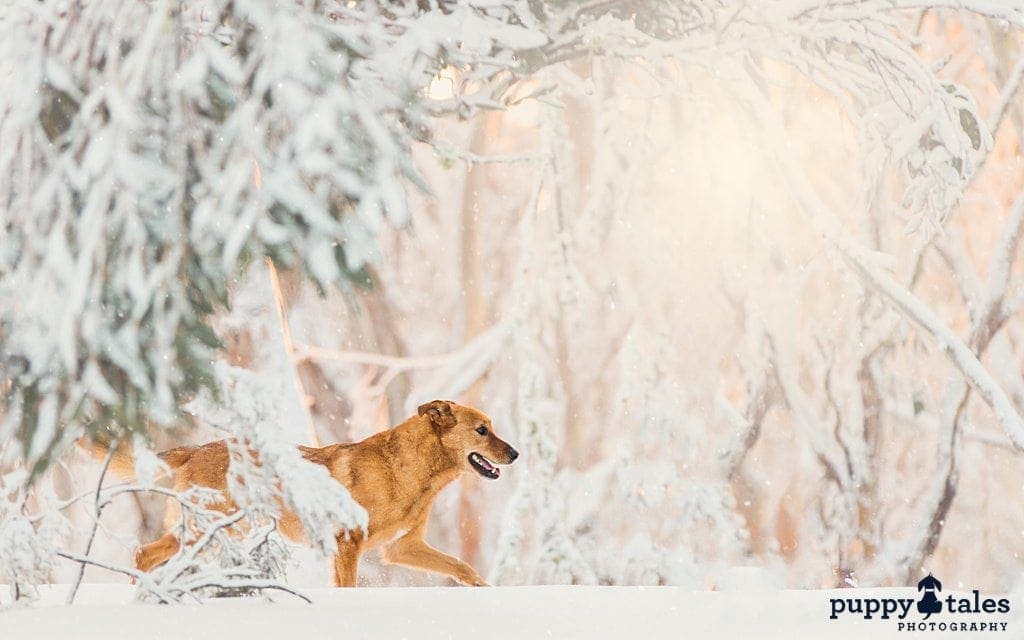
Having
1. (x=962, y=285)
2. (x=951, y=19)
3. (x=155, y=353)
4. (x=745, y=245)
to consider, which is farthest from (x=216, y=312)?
(x=951, y=19)

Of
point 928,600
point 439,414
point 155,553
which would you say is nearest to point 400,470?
point 439,414

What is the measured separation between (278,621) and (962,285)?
4.87 meters

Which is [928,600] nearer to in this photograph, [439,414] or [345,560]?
[439,414]

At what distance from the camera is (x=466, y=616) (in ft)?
13.2

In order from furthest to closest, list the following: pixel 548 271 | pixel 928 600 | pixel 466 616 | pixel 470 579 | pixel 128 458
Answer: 1. pixel 548 271
2. pixel 470 579
3. pixel 928 600
4. pixel 128 458
5. pixel 466 616

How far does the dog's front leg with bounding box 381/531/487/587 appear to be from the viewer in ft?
15.0

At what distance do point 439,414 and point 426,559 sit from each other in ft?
1.68

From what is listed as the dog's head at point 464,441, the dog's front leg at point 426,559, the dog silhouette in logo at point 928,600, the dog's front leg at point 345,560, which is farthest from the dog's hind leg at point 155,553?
the dog silhouette in logo at point 928,600

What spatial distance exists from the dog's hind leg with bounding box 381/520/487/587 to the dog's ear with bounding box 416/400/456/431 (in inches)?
14.0

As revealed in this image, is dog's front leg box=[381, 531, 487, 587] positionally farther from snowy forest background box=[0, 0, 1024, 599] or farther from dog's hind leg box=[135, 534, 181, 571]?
dog's hind leg box=[135, 534, 181, 571]

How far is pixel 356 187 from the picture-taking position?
389cm

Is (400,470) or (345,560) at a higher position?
(400,470)

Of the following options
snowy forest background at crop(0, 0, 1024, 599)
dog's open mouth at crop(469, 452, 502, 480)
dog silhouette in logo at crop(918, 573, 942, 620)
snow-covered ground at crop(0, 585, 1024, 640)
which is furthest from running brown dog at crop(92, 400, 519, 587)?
dog silhouette in logo at crop(918, 573, 942, 620)

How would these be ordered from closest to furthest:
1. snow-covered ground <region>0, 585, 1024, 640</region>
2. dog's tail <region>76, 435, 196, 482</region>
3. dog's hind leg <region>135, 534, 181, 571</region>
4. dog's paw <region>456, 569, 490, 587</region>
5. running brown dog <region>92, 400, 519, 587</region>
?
snow-covered ground <region>0, 585, 1024, 640</region>
dog's tail <region>76, 435, 196, 482</region>
dog's hind leg <region>135, 534, 181, 571</region>
running brown dog <region>92, 400, 519, 587</region>
dog's paw <region>456, 569, 490, 587</region>
